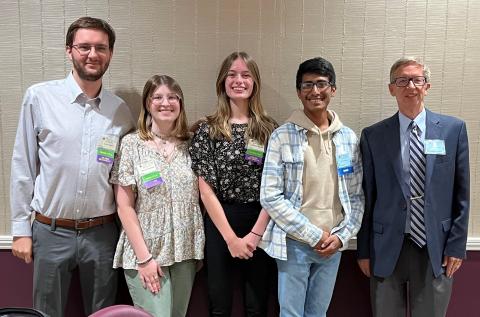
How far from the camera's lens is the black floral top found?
2.24 m

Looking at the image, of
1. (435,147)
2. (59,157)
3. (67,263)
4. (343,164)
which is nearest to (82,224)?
(67,263)

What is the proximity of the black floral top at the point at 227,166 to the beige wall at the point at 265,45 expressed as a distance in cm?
43

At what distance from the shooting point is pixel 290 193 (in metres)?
2.18

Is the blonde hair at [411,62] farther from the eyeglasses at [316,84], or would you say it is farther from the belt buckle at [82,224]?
the belt buckle at [82,224]

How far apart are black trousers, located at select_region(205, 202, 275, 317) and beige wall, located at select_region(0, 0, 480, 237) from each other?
697 mm

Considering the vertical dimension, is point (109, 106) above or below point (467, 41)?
below

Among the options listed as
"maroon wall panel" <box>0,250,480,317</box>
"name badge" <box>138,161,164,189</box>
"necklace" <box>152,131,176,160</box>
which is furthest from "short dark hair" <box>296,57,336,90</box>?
"maroon wall panel" <box>0,250,480,317</box>

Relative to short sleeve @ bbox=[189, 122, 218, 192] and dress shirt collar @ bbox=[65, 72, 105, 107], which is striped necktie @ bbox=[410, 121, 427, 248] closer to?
short sleeve @ bbox=[189, 122, 218, 192]

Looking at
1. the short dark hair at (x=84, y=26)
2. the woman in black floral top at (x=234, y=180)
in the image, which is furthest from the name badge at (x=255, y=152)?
the short dark hair at (x=84, y=26)

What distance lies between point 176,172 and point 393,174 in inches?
43.5

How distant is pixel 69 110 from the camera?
84.9 inches

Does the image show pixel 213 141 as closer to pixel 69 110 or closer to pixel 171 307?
pixel 69 110

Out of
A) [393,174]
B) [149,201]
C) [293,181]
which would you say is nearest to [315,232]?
[293,181]

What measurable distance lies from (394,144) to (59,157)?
1.69 meters
